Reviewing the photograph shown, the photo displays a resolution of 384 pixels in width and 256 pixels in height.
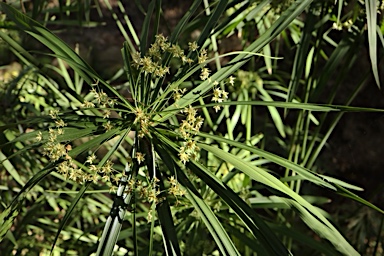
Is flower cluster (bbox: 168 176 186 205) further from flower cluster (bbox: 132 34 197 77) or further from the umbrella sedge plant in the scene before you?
flower cluster (bbox: 132 34 197 77)

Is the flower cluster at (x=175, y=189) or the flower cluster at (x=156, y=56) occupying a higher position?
the flower cluster at (x=156, y=56)

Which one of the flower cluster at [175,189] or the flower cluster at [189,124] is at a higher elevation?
the flower cluster at [189,124]

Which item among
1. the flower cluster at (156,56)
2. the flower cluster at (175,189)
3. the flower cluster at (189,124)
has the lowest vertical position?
the flower cluster at (175,189)

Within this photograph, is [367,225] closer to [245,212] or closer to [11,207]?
[245,212]

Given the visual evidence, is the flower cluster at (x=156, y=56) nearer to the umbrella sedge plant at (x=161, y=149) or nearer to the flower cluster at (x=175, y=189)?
the umbrella sedge plant at (x=161, y=149)

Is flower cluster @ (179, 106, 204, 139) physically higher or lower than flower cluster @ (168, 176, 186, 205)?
higher

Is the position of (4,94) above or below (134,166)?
above

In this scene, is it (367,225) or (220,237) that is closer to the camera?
(220,237)

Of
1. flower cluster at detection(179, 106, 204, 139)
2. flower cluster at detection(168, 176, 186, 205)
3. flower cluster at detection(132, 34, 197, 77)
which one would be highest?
flower cluster at detection(132, 34, 197, 77)

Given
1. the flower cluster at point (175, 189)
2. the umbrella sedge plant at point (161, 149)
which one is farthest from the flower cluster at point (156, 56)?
the flower cluster at point (175, 189)

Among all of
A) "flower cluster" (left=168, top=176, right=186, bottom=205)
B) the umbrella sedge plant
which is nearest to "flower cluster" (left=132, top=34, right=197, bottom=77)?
the umbrella sedge plant

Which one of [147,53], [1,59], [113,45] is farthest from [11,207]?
[113,45]
